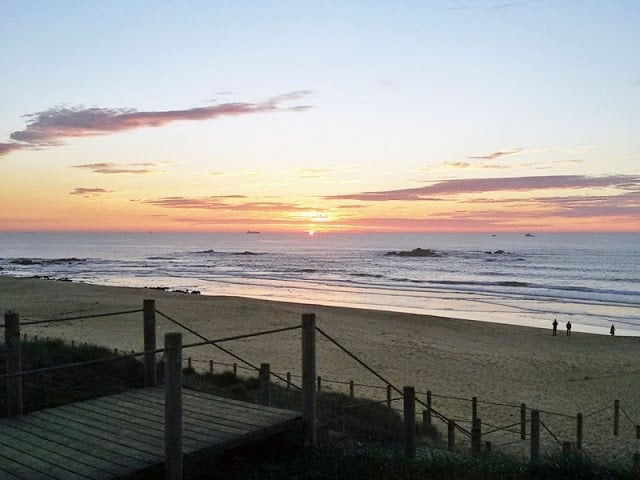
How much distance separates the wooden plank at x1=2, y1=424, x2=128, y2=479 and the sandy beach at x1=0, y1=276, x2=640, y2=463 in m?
8.43

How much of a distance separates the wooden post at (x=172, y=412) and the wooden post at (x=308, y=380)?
1717 mm

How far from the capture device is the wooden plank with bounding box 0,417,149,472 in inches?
215

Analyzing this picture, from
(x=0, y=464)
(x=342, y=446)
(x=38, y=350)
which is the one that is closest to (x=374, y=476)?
(x=342, y=446)

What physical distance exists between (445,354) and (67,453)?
66.4ft

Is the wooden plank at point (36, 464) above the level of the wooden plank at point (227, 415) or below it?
above

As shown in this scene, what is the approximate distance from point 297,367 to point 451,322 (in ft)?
53.2

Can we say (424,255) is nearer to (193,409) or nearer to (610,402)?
(610,402)

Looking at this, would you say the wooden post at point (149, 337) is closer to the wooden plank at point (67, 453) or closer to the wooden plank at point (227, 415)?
the wooden plank at point (227, 415)

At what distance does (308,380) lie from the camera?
6.80m

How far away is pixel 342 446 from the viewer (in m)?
7.19

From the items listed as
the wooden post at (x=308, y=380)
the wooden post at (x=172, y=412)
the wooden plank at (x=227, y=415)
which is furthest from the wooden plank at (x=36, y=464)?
the wooden post at (x=308, y=380)

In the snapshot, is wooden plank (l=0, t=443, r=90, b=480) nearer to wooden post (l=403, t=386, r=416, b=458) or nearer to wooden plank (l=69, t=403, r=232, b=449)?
wooden plank (l=69, t=403, r=232, b=449)

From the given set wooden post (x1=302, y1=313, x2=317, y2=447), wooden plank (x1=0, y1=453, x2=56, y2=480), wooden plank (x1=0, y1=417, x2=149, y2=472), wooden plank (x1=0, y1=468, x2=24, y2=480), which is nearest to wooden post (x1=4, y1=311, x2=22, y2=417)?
wooden plank (x1=0, y1=417, x2=149, y2=472)

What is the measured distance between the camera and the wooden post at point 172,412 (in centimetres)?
540
